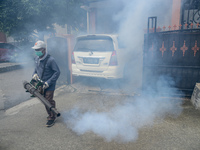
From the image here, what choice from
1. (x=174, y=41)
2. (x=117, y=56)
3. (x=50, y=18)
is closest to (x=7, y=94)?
(x=117, y=56)

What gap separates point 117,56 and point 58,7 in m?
9.35

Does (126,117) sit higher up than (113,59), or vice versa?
(113,59)

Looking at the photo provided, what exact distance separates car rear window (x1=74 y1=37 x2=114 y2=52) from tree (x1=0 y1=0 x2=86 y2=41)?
657 cm

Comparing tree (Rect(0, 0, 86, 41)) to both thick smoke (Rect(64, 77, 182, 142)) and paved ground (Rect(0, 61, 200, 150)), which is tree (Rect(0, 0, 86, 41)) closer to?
paved ground (Rect(0, 61, 200, 150))

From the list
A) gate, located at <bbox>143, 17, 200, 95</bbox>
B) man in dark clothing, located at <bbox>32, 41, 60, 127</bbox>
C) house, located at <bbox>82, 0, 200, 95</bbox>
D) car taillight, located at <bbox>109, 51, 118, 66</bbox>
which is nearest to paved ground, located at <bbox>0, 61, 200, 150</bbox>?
man in dark clothing, located at <bbox>32, 41, 60, 127</bbox>

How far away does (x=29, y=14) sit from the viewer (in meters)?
11.3

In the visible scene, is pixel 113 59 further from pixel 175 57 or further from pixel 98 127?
pixel 98 127

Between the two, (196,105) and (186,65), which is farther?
(186,65)

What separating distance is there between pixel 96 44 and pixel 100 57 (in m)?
0.51

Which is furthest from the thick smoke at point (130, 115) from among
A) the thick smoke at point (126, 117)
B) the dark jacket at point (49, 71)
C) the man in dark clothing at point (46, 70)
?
the dark jacket at point (49, 71)

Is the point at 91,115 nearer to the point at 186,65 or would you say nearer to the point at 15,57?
the point at 186,65

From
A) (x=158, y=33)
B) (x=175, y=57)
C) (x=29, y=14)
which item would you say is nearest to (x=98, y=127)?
(x=175, y=57)

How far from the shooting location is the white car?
18.9ft

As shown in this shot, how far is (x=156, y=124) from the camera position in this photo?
3682 millimetres
